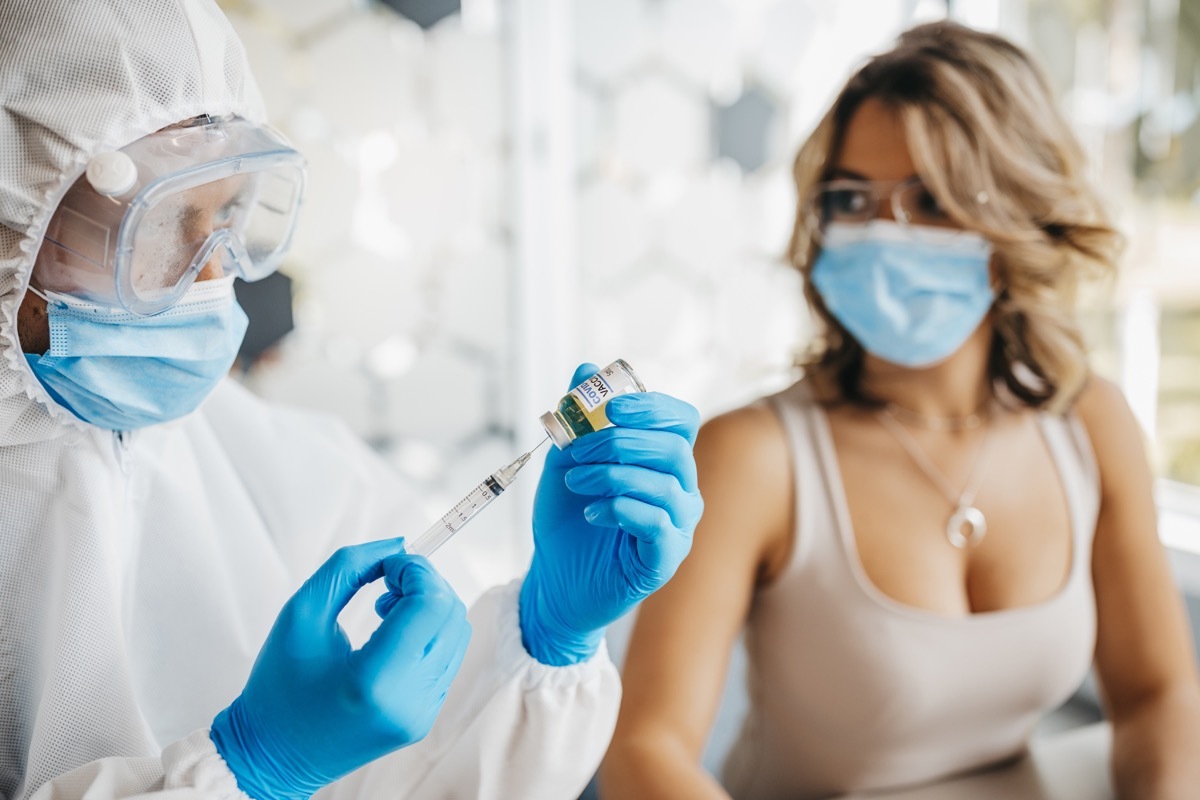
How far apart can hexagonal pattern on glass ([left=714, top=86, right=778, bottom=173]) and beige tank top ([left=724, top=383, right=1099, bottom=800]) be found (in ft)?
6.07

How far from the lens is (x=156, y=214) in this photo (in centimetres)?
84

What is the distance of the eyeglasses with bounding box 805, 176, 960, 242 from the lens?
1294mm

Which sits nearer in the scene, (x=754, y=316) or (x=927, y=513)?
(x=927, y=513)

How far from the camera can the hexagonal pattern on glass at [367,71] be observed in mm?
2441

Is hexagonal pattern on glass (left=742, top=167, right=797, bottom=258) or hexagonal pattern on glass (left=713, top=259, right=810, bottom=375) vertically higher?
hexagonal pattern on glass (left=742, top=167, right=797, bottom=258)

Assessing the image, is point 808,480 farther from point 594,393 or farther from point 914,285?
point 594,393

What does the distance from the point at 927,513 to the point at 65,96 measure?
1159mm

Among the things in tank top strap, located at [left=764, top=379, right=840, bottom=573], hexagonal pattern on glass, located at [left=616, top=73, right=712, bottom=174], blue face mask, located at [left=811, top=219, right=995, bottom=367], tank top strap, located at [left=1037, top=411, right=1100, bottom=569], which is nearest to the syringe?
tank top strap, located at [left=764, top=379, right=840, bottom=573]

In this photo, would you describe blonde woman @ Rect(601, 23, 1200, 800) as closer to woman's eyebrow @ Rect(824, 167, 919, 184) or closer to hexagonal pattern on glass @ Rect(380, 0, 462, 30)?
woman's eyebrow @ Rect(824, 167, 919, 184)

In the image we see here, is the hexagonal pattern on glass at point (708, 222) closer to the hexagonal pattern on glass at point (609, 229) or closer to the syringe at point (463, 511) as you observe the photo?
the hexagonal pattern on glass at point (609, 229)

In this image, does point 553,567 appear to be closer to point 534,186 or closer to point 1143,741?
point 1143,741

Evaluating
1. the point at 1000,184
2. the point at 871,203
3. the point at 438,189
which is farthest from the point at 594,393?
the point at 438,189

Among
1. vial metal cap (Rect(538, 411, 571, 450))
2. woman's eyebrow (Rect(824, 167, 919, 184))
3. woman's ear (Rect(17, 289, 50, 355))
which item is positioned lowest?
vial metal cap (Rect(538, 411, 571, 450))

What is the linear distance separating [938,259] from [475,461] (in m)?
1.78
